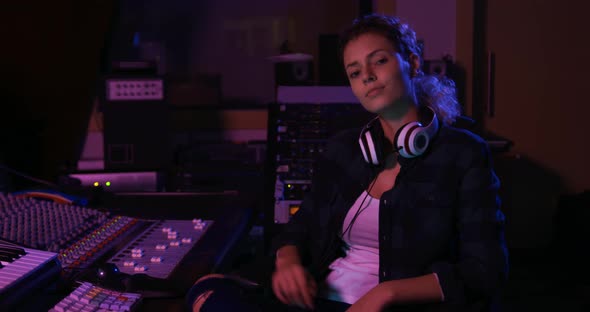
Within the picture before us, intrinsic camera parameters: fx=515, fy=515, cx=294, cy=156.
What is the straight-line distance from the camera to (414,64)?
1350 mm

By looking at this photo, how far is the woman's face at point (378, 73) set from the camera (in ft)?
4.16

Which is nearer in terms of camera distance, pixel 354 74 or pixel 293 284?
pixel 293 284

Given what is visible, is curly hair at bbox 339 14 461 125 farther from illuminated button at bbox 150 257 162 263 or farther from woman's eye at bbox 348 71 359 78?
illuminated button at bbox 150 257 162 263

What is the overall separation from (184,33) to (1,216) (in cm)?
325

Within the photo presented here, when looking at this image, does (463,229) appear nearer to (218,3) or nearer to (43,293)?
(43,293)

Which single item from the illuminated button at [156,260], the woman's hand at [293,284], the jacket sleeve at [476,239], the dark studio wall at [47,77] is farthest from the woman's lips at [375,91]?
the dark studio wall at [47,77]

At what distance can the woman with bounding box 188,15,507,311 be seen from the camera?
111cm

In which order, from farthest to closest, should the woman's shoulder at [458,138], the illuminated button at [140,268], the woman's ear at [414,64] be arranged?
the woman's ear at [414,64] → the woman's shoulder at [458,138] → the illuminated button at [140,268]

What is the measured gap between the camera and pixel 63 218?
1256 millimetres

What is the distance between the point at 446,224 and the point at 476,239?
77 millimetres

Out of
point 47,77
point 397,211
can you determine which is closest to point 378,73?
point 397,211

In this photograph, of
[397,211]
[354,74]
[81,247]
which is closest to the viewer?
[81,247]

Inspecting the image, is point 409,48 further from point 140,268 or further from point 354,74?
point 140,268

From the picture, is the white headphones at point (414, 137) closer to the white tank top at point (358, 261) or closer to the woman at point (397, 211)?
the woman at point (397, 211)
